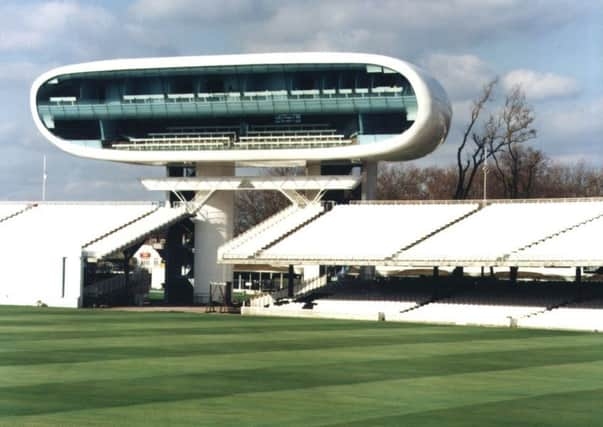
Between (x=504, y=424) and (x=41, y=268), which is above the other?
(x=41, y=268)

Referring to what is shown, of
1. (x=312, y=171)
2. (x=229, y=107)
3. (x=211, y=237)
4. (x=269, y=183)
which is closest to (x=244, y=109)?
(x=229, y=107)

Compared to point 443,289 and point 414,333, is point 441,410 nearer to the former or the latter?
point 414,333

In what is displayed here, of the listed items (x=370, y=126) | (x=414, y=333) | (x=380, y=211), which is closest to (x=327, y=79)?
(x=370, y=126)

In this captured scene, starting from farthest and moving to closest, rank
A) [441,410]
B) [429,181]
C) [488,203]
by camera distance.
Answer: [429,181] < [488,203] < [441,410]

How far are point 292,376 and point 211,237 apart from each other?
56987 mm

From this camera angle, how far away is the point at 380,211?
85.4 metres

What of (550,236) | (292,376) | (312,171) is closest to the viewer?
(292,376)

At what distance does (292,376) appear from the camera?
34.9 meters

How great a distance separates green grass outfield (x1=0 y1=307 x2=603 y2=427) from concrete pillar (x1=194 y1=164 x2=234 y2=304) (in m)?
32.8

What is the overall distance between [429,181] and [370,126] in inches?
3203

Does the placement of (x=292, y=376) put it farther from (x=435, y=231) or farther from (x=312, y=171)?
(x=312, y=171)

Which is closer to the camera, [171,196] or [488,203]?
[488,203]

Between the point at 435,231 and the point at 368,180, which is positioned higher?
the point at 368,180

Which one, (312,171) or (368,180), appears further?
(312,171)
